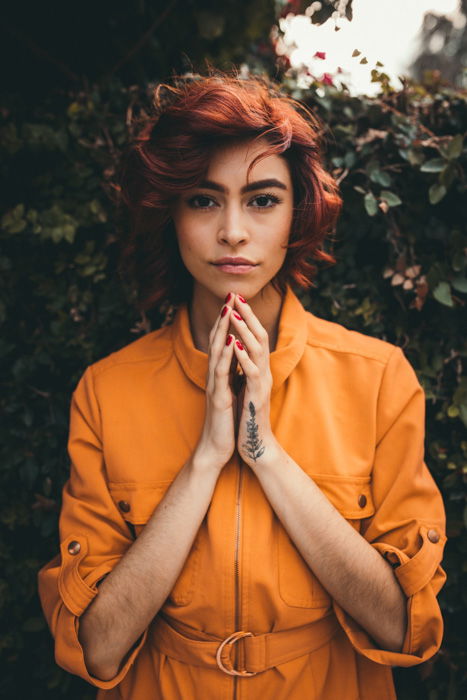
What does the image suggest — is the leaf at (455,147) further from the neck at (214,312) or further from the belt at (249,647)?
the belt at (249,647)

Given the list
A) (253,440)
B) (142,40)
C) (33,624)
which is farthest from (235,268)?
(33,624)

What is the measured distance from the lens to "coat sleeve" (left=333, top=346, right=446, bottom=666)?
1466 mm

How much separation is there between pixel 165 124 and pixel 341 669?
1.78 meters

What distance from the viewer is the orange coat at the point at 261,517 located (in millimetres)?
1494

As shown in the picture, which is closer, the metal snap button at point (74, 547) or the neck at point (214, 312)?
the metal snap button at point (74, 547)

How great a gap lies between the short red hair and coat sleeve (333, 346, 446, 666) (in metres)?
0.55

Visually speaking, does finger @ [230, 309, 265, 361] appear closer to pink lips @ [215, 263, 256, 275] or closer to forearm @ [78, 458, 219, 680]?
pink lips @ [215, 263, 256, 275]

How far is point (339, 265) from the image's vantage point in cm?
220

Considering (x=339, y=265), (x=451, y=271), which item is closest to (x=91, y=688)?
(x=339, y=265)

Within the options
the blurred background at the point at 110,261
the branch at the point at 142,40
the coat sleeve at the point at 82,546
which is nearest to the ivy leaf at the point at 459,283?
the blurred background at the point at 110,261

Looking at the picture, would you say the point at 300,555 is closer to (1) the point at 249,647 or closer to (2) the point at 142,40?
(1) the point at 249,647

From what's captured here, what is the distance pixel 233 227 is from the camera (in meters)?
1.51

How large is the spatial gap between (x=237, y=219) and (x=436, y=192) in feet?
2.85

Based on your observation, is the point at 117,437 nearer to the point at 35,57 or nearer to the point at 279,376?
the point at 279,376
